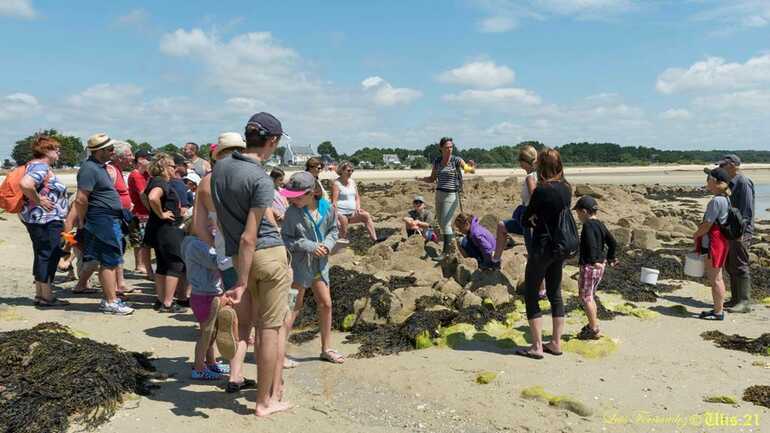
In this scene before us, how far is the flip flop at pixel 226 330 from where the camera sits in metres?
4.00

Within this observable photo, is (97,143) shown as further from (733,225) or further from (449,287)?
(733,225)

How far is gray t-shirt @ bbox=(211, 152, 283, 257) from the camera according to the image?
3869 mm

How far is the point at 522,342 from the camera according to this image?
6039 mm

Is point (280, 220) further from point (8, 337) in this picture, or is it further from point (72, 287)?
point (72, 287)

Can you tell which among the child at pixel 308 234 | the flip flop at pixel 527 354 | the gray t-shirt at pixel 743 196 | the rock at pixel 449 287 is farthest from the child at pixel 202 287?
the gray t-shirt at pixel 743 196

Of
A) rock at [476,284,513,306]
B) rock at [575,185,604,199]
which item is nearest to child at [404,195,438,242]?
rock at [476,284,513,306]

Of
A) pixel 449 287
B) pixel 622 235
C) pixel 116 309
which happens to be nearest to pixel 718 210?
pixel 449 287

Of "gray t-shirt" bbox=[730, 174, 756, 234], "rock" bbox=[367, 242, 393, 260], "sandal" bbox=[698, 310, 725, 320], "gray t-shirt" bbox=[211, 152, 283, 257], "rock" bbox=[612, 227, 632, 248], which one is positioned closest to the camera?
"gray t-shirt" bbox=[211, 152, 283, 257]

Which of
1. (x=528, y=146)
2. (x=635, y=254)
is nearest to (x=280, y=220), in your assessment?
A: (x=528, y=146)

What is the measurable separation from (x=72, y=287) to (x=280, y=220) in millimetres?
4769

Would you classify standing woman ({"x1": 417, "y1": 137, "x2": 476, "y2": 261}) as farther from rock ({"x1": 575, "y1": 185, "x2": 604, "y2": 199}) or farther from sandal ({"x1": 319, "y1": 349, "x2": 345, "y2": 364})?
rock ({"x1": 575, "y1": 185, "x2": 604, "y2": 199})

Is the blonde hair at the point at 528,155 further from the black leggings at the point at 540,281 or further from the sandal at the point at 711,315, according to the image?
the sandal at the point at 711,315

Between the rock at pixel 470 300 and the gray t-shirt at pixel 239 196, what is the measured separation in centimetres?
333

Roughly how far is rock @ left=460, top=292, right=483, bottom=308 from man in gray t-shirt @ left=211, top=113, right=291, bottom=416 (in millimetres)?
3087
